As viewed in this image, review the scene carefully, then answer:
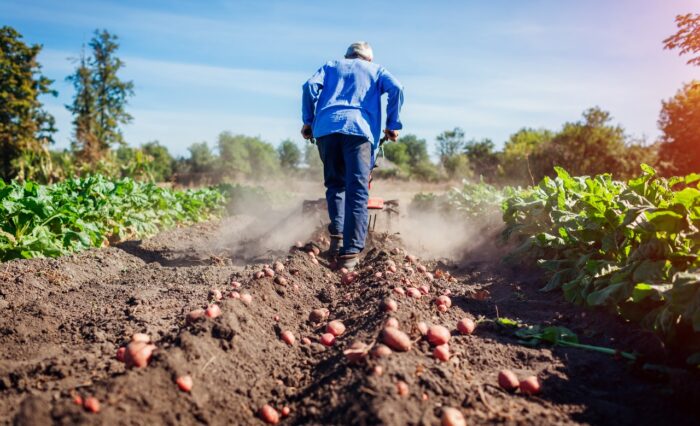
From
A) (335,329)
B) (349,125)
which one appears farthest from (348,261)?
(335,329)

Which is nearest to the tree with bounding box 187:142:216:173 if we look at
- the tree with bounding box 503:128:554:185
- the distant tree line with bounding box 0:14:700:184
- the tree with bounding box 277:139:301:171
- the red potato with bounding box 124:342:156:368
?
the distant tree line with bounding box 0:14:700:184

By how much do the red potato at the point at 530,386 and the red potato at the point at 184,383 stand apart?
1.49m

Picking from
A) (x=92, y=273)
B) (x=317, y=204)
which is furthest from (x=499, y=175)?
(x=92, y=273)

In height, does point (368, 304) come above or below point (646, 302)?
below

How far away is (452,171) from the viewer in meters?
50.9

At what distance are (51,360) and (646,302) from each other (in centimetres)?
341

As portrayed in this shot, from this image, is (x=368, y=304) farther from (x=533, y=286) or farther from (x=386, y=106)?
(x=386, y=106)

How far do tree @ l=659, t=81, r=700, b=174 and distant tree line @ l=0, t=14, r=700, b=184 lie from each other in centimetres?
3

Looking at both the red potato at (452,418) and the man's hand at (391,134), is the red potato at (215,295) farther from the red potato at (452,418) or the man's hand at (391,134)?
the man's hand at (391,134)

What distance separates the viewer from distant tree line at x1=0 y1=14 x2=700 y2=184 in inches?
646

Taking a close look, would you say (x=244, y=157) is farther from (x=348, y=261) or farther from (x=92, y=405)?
(x=92, y=405)

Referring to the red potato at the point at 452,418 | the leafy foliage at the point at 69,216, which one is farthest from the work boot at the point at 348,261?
the leafy foliage at the point at 69,216

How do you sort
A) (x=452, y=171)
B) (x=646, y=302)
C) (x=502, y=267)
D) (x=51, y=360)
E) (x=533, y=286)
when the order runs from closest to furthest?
1. (x=51, y=360)
2. (x=646, y=302)
3. (x=533, y=286)
4. (x=502, y=267)
5. (x=452, y=171)

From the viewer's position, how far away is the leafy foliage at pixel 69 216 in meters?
5.28
